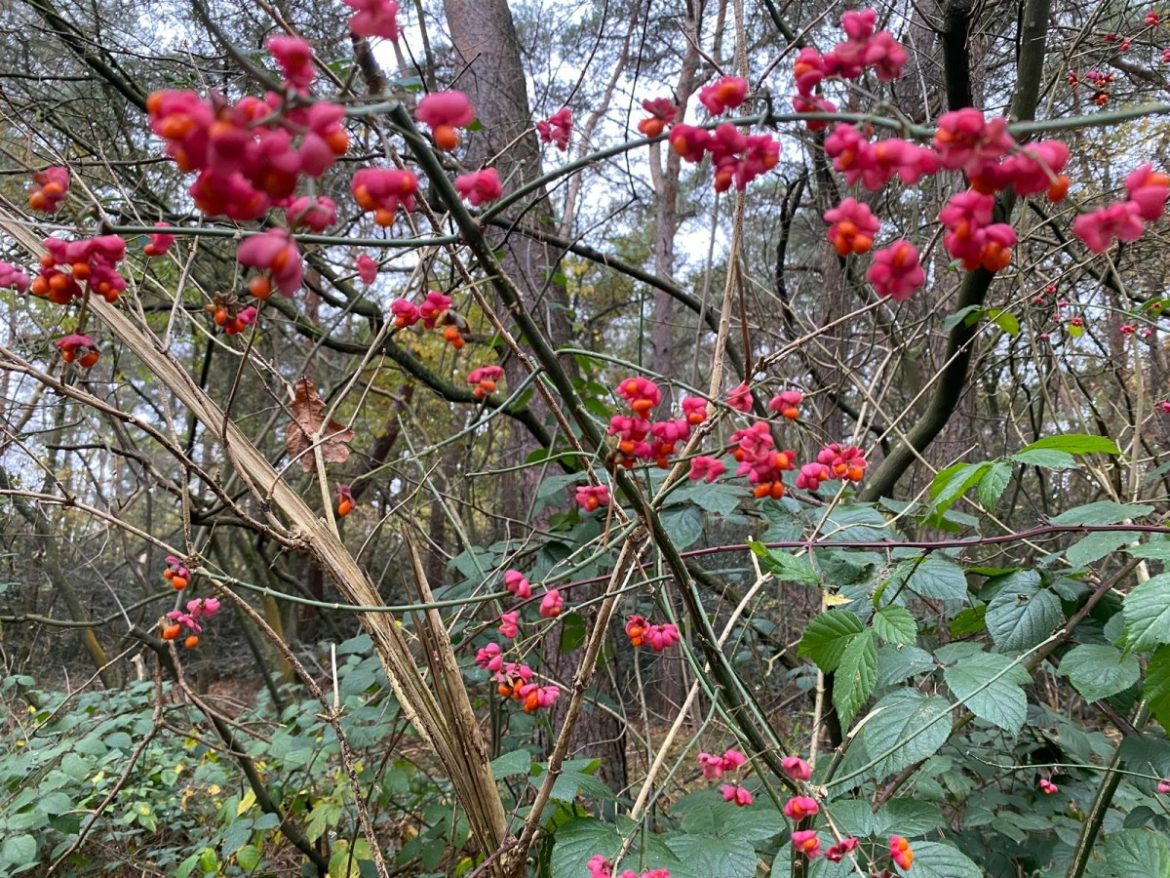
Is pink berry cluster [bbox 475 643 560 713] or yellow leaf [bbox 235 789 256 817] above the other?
pink berry cluster [bbox 475 643 560 713]

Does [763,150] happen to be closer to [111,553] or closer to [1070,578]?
[1070,578]

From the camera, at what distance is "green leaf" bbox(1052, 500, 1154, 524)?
1326mm

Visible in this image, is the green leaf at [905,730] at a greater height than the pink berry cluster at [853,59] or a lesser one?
lesser

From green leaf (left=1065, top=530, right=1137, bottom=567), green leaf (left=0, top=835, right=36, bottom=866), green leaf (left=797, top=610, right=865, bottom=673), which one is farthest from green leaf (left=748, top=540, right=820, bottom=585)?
green leaf (left=0, top=835, right=36, bottom=866)

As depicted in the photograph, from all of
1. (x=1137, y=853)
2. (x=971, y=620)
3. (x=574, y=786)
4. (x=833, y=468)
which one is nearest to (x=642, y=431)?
(x=833, y=468)

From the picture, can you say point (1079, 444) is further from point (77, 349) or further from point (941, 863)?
point (77, 349)

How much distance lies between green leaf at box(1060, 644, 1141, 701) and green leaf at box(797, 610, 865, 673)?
1.25 feet

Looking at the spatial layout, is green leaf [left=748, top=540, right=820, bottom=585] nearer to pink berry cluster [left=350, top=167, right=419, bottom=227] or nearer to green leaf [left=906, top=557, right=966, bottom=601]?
green leaf [left=906, top=557, right=966, bottom=601]

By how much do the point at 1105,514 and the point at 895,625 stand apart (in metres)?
0.48

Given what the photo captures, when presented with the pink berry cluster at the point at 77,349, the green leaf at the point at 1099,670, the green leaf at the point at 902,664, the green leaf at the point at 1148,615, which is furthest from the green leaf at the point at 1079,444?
the pink berry cluster at the point at 77,349

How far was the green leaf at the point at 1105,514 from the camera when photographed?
133cm

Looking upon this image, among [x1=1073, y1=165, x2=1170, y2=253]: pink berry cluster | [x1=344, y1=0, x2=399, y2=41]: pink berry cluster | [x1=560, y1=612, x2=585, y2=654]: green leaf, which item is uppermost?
[x1=344, y1=0, x2=399, y2=41]: pink berry cluster

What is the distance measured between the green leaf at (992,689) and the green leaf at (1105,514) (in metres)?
0.32

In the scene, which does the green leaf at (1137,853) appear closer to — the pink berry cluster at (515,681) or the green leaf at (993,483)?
the green leaf at (993,483)
